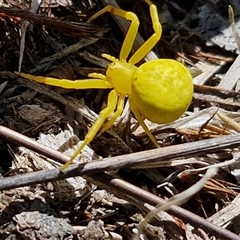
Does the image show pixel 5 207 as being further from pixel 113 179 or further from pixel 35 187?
pixel 113 179

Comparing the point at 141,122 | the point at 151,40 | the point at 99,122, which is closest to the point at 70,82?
the point at 99,122

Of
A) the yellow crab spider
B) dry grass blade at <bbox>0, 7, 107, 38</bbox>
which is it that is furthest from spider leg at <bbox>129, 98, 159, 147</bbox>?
dry grass blade at <bbox>0, 7, 107, 38</bbox>

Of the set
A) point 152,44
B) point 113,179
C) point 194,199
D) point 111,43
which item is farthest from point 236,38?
point 113,179

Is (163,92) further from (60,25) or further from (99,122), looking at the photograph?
(60,25)

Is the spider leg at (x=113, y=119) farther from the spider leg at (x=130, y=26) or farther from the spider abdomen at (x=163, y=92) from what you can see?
the spider leg at (x=130, y=26)

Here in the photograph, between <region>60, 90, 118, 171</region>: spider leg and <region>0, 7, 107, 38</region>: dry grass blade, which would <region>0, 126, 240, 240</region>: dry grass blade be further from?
<region>0, 7, 107, 38</region>: dry grass blade

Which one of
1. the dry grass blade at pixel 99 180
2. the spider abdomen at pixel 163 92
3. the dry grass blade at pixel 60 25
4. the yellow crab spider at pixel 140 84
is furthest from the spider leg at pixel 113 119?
the dry grass blade at pixel 60 25
